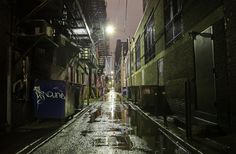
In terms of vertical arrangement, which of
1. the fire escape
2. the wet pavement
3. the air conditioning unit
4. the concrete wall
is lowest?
the wet pavement

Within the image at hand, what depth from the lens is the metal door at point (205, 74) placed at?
9.38 meters

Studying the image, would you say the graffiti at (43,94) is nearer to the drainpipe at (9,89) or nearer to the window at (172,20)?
the drainpipe at (9,89)

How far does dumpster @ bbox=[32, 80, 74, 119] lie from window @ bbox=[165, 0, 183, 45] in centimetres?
697

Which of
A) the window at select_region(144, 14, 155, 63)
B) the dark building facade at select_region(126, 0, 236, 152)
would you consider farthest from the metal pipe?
the window at select_region(144, 14, 155, 63)

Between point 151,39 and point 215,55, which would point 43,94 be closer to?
point 215,55

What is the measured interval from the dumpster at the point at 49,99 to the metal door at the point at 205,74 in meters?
5.48

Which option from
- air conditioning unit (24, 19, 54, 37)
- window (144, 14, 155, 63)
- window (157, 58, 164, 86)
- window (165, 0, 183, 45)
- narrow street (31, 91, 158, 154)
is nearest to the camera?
narrow street (31, 91, 158, 154)

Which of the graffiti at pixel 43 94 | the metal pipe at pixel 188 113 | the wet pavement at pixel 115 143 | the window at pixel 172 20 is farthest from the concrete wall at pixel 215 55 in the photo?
the graffiti at pixel 43 94

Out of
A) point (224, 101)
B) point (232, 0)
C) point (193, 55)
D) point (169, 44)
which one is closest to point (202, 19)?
point (193, 55)

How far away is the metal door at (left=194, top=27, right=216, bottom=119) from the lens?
9.38m

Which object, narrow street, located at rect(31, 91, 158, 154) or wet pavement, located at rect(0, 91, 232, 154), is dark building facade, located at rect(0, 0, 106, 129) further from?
narrow street, located at rect(31, 91, 158, 154)

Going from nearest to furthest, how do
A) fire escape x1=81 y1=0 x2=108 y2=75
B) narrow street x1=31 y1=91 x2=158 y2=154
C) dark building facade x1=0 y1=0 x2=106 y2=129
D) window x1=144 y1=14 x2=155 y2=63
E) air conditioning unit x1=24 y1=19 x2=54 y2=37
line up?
narrow street x1=31 y1=91 x2=158 y2=154 → dark building facade x1=0 y1=0 x2=106 y2=129 → air conditioning unit x1=24 y1=19 x2=54 y2=37 → window x1=144 y1=14 x2=155 y2=63 → fire escape x1=81 y1=0 x2=108 y2=75

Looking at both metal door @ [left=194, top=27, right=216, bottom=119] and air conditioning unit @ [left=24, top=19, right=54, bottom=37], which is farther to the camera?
air conditioning unit @ [left=24, top=19, right=54, bottom=37]

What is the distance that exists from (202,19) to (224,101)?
11.8 ft
